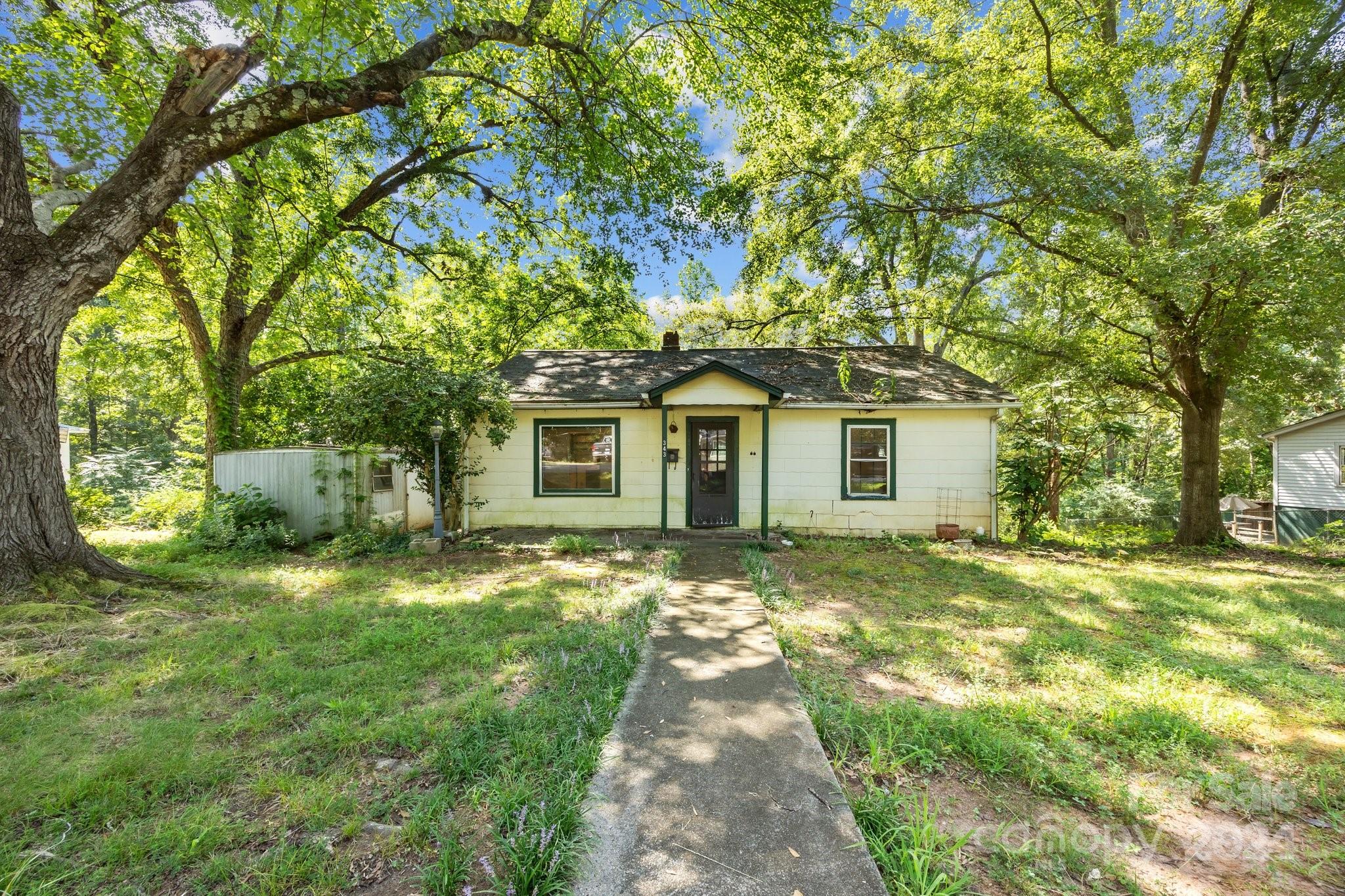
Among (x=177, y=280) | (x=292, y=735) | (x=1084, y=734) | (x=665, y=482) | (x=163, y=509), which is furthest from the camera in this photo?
(x=163, y=509)

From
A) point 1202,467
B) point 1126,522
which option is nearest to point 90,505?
point 1202,467

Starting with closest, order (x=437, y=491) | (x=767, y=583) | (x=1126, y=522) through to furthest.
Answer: (x=767, y=583), (x=437, y=491), (x=1126, y=522)

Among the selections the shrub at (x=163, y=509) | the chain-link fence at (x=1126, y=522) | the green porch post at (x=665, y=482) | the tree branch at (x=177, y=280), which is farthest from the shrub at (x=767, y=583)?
the chain-link fence at (x=1126, y=522)

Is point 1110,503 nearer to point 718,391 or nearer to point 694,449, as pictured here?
point 694,449

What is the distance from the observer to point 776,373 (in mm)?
10898

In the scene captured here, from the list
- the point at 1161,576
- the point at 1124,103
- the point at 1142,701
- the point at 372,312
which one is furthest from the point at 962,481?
the point at 372,312

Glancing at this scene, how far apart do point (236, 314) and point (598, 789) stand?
13388 millimetres

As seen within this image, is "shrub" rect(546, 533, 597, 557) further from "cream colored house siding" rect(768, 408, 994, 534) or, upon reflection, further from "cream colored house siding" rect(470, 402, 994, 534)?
"cream colored house siding" rect(768, 408, 994, 534)

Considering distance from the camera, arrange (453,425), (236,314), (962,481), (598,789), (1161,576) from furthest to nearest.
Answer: (236,314) < (962,481) < (453,425) < (1161,576) < (598,789)

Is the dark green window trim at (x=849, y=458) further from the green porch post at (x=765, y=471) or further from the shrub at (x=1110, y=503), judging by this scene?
the shrub at (x=1110, y=503)

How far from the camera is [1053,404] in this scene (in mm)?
11102

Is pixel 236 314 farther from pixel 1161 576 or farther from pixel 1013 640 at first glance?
pixel 1161 576

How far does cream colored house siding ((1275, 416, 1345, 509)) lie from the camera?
1432 centimetres

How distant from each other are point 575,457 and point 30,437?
686cm
